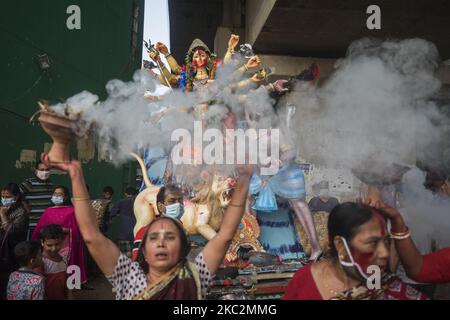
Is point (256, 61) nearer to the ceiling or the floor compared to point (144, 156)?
nearer to the ceiling

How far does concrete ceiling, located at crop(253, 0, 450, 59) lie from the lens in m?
6.28

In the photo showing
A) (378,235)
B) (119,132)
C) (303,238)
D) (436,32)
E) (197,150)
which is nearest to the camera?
(378,235)

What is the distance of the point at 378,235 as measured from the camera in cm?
271

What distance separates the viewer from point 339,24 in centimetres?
695

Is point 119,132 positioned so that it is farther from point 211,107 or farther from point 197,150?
point 211,107

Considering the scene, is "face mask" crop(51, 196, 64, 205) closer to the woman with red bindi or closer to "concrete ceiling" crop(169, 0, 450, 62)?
the woman with red bindi

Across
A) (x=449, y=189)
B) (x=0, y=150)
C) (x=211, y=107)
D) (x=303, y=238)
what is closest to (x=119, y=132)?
(x=211, y=107)

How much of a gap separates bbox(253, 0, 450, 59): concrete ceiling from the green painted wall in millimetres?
3994

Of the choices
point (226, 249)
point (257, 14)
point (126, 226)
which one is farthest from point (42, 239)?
point (257, 14)

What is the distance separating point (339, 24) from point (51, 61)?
567 cm

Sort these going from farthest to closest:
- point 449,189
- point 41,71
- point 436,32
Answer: point 41,71 → point 436,32 → point 449,189

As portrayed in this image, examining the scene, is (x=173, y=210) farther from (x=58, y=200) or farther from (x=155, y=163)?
(x=58, y=200)
